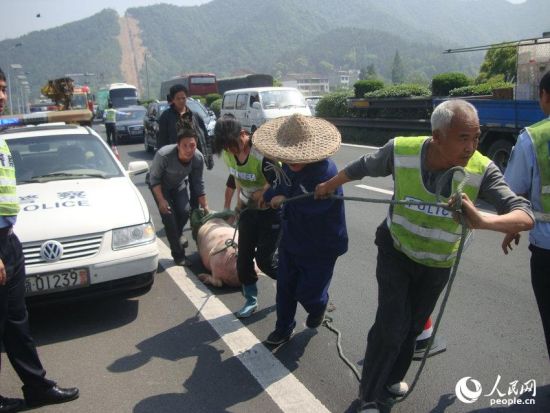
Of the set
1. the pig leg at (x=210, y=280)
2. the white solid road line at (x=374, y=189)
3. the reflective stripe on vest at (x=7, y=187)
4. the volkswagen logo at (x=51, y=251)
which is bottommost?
the white solid road line at (x=374, y=189)

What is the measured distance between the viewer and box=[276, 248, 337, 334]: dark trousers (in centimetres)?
357

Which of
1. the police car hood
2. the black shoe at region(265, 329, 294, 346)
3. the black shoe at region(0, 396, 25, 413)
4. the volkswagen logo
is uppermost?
the police car hood

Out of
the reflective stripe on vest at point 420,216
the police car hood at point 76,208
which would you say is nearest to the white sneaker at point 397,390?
the reflective stripe on vest at point 420,216

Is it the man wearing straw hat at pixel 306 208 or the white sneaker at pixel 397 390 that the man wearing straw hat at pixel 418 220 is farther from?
the man wearing straw hat at pixel 306 208

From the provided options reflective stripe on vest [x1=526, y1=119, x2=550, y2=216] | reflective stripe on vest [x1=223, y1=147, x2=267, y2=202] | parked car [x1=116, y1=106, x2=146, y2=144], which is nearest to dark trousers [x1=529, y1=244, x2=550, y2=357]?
reflective stripe on vest [x1=526, y1=119, x2=550, y2=216]

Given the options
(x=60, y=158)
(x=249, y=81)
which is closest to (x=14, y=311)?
(x=60, y=158)

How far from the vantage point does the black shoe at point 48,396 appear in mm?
3178

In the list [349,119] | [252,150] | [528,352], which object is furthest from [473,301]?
[349,119]

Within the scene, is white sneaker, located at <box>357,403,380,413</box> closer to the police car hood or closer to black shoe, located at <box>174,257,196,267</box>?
the police car hood

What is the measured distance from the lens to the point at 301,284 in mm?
3621

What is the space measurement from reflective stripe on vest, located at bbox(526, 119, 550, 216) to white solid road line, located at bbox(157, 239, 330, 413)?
1.66 m

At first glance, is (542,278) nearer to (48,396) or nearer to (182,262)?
(48,396)

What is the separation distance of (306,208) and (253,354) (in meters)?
1.12

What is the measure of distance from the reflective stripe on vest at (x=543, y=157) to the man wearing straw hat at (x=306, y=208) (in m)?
1.14
